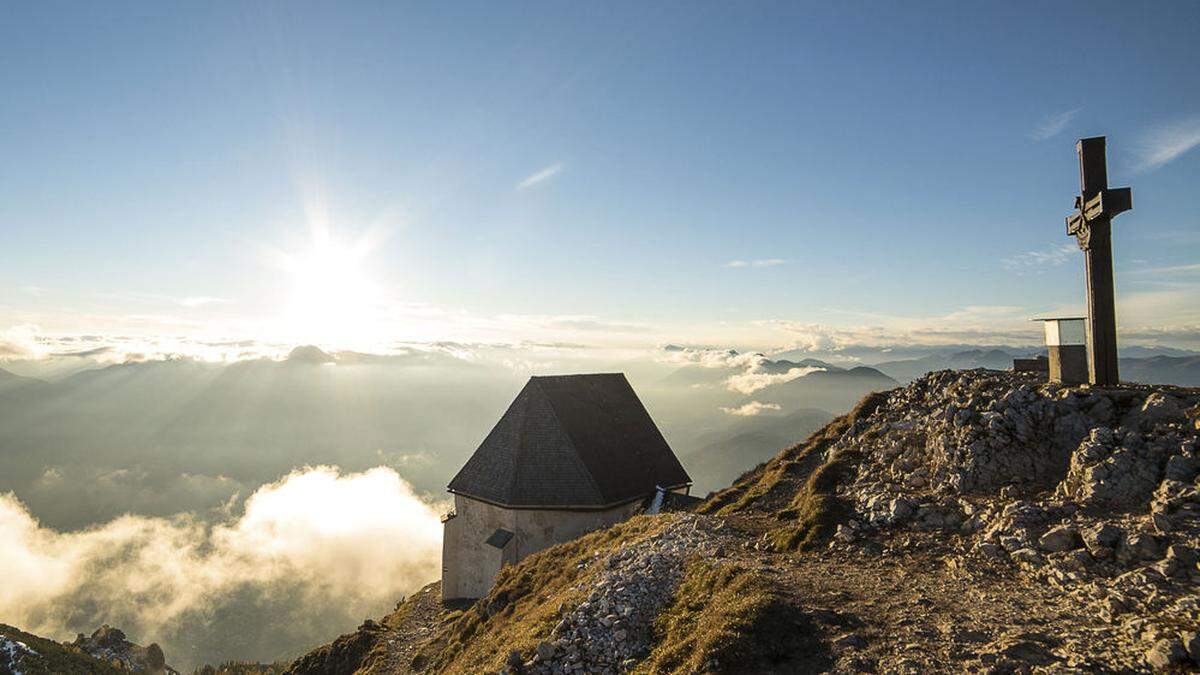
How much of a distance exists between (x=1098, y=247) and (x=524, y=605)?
16217 mm

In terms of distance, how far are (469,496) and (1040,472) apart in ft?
76.9

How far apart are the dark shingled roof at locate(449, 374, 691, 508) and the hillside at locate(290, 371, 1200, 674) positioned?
34.5ft

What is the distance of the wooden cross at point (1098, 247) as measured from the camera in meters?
10.9

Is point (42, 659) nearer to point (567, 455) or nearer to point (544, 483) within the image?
point (544, 483)

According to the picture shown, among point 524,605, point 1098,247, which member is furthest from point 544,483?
point 1098,247

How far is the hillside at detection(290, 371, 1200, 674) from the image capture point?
22.2 feet

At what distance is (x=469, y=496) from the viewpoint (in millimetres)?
27172

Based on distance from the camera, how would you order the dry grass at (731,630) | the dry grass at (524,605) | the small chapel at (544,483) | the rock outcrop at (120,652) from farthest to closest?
the rock outcrop at (120,652) < the small chapel at (544,483) < the dry grass at (524,605) < the dry grass at (731,630)

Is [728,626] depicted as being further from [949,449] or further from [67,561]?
[67,561]

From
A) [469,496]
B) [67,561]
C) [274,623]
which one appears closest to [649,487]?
[469,496]

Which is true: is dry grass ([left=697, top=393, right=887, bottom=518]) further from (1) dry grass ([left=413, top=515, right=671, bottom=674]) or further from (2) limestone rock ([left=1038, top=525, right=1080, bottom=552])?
(2) limestone rock ([left=1038, top=525, right=1080, bottom=552])

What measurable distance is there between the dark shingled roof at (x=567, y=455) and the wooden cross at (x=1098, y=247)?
19.1m

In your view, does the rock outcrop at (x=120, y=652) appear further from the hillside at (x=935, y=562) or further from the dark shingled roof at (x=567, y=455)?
the hillside at (x=935, y=562)

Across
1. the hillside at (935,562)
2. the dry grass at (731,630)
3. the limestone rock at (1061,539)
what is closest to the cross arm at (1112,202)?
the hillside at (935,562)
